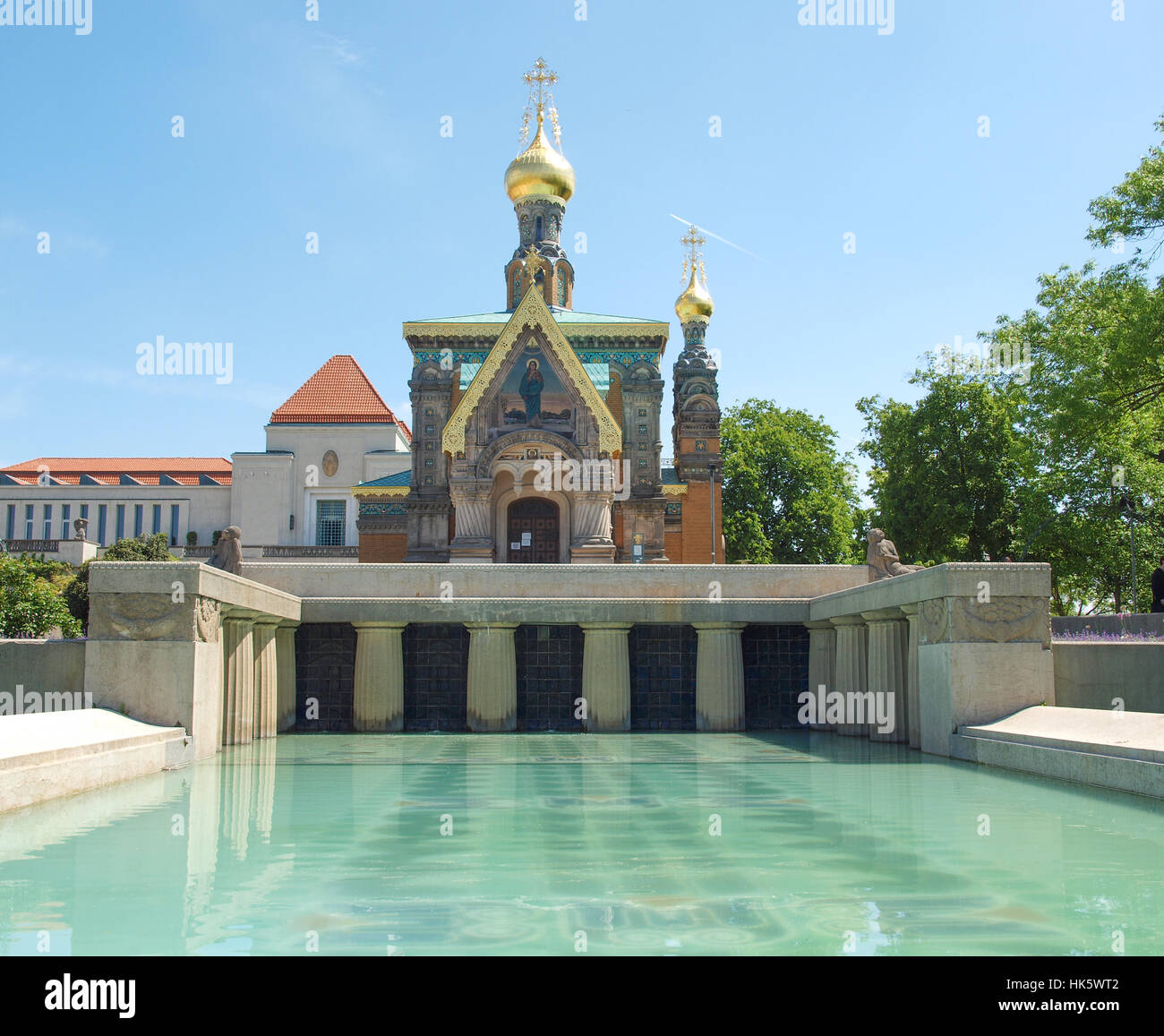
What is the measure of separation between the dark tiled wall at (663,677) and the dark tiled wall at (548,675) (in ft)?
4.23

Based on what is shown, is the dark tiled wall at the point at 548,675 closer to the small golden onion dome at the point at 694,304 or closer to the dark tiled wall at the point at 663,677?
the dark tiled wall at the point at 663,677

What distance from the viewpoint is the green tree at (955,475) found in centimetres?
4681

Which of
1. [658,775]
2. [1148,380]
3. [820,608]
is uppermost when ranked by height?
[1148,380]

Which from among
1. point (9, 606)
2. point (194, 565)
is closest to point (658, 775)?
point (194, 565)

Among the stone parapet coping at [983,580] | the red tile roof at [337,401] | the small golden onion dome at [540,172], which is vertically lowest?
the stone parapet coping at [983,580]

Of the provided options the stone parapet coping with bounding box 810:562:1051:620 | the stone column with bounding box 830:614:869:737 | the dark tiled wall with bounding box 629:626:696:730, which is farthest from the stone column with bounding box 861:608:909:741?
the dark tiled wall with bounding box 629:626:696:730

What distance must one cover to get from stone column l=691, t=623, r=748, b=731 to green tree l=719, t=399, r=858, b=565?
120 feet

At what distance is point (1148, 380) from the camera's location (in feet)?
94.3

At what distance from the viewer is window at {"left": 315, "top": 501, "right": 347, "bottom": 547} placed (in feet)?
207

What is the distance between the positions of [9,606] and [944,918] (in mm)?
24414

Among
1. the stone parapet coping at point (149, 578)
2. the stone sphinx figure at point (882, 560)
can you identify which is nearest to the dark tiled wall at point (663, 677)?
the stone sphinx figure at point (882, 560)

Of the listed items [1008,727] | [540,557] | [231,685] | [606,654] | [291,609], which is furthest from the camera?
[540,557]

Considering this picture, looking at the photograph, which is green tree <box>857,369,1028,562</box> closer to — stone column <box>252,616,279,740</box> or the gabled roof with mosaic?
the gabled roof with mosaic

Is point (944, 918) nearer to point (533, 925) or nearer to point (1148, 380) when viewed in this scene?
point (533, 925)
